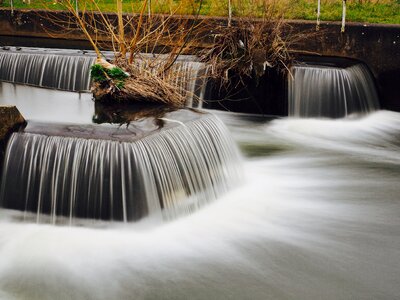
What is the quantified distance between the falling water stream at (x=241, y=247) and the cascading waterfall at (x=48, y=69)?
10.9 ft

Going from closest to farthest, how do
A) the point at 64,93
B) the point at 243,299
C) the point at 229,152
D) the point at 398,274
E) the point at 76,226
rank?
the point at 243,299 → the point at 398,274 → the point at 76,226 → the point at 229,152 → the point at 64,93

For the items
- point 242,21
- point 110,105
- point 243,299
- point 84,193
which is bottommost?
point 243,299

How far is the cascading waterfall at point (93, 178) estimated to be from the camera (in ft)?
22.7

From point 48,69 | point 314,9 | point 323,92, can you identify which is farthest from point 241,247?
point 314,9

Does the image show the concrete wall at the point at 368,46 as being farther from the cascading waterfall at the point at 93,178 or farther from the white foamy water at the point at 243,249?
the cascading waterfall at the point at 93,178

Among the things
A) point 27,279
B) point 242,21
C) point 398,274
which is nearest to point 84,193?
point 27,279

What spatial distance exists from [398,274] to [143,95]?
4487mm

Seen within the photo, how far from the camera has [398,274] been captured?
615 cm

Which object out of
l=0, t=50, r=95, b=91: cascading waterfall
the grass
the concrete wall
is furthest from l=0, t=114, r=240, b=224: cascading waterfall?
the grass

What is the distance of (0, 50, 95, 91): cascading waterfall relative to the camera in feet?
40.9

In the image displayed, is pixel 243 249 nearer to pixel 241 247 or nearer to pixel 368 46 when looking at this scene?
pixel 241 247

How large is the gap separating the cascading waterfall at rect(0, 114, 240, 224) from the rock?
0.12 meters

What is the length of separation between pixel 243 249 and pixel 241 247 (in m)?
0.05

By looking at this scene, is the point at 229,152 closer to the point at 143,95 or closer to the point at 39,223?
the point at 143,95
